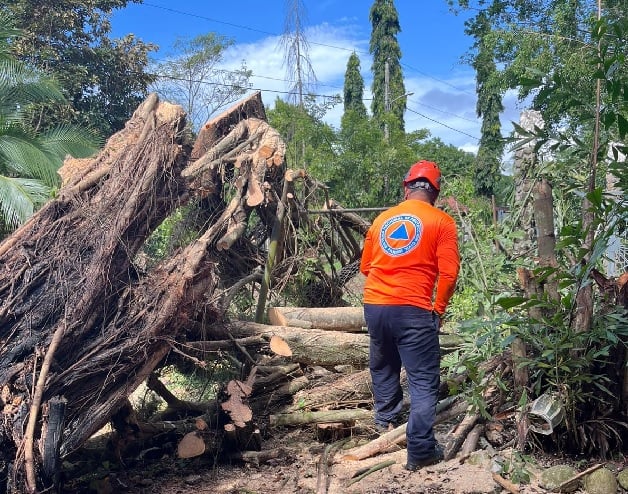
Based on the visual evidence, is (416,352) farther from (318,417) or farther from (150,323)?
(150,323)

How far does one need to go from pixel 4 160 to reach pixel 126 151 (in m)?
5.71

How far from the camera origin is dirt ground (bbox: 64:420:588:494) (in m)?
3.91

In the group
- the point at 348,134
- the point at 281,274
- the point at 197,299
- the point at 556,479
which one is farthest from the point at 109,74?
the point at 556,479

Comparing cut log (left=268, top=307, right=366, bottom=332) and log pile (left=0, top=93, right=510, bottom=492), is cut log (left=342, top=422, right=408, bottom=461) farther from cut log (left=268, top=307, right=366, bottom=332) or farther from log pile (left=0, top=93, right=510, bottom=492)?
cut log (left=268, top=307, right=366, bottom=332)

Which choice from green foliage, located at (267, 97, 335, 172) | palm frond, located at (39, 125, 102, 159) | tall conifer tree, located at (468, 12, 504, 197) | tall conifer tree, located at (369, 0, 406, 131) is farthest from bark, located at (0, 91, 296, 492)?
A: tall conifer tree, located at (369, 0, 406, 131)

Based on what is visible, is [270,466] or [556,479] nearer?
[556,479]

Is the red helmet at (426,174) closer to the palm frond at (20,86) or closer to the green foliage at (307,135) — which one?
the palm frond at (20,86)

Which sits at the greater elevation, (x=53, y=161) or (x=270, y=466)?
(x=53, y=161)

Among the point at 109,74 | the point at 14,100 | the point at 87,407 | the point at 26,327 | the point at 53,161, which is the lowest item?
the point at 87,407

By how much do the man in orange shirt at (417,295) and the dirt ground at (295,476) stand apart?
0.19 metres

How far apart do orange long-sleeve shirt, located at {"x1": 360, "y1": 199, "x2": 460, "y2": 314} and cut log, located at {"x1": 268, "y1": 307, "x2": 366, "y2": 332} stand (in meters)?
2.00

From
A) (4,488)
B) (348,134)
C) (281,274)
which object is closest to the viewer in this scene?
(4,488)

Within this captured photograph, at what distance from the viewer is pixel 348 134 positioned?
17.8 meters

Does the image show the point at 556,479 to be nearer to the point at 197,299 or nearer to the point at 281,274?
the point at 197,299
